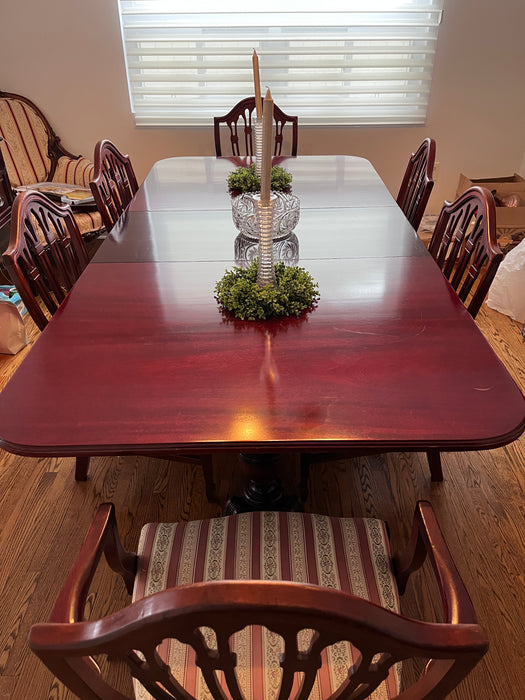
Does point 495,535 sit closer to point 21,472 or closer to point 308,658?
point 308,658

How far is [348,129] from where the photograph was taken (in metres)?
3.31

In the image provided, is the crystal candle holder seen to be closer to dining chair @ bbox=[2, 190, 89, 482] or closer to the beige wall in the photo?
dining chair @ bbox=[2, 190, 89, 482]

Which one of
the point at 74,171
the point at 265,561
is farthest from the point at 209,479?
the point at 74,171

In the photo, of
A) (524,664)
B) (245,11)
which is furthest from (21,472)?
(245,11)

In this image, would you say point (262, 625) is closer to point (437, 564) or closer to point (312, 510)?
point (437, 564)

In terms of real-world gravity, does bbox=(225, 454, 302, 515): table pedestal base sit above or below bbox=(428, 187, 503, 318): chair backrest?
below

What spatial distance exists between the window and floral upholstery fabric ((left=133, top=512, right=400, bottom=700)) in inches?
113

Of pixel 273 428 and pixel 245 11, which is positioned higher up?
pixel 245 11

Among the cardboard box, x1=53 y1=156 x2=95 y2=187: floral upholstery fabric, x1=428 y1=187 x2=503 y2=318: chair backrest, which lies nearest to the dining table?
x1=428 y1=187 x2=503 y2=318: chair backrest

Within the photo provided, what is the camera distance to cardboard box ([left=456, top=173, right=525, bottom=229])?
2857 mm

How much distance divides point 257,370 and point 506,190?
109 inches

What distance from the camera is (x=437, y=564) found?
2.48 ft

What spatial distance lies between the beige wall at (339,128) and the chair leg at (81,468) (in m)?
2.35

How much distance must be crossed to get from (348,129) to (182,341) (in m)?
2.70
